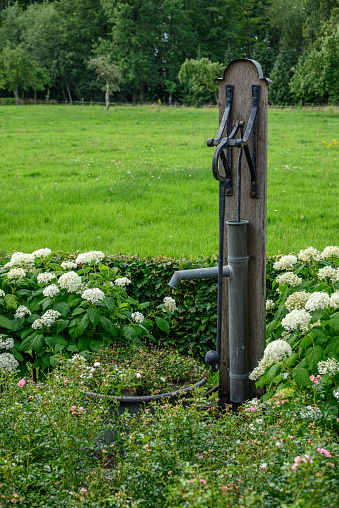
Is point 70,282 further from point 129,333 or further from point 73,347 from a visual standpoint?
point 129,333

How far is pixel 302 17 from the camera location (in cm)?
4819

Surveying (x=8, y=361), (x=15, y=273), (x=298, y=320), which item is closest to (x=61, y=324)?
(x=8, y=361)

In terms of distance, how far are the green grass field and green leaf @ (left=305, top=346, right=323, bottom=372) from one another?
321 cm

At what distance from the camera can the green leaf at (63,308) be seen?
351 centimetres

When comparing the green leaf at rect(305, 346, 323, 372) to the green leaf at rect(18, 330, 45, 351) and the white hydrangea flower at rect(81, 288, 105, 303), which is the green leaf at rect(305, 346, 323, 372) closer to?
the white hydrangea flower at rect(81, 288, 105, 303)

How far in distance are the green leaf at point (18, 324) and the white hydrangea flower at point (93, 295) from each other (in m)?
0.57

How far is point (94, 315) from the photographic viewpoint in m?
3.37

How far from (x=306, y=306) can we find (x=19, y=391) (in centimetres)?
159

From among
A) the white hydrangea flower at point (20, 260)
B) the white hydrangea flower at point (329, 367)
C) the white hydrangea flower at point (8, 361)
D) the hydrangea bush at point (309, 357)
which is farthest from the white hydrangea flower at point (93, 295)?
the white hydrangea flower at point (329, 367)

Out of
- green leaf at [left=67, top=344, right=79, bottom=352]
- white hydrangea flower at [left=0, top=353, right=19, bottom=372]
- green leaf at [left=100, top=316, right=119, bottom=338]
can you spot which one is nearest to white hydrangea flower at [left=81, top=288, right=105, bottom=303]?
green leaf at [left=100, top=316, right=119, bottom=338]

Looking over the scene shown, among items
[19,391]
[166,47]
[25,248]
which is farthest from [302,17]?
[19,391]

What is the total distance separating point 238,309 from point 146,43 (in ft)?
178

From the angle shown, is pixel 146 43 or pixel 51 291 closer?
pixel 51 291

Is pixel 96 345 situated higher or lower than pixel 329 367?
lower
